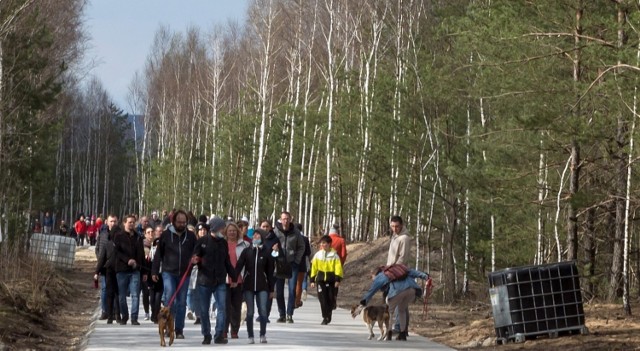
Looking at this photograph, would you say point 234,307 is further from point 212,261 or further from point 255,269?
point 212,261

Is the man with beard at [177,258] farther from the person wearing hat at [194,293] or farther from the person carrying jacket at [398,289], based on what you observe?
the person carrying jacket at [398,289]

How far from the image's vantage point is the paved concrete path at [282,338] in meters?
18.6

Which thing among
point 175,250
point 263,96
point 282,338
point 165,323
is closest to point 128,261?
point 175,250

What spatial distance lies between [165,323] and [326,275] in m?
5.57

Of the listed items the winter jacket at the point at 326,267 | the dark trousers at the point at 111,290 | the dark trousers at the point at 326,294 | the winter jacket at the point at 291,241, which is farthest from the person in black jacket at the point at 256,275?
the winter jacket at the point at 291,241

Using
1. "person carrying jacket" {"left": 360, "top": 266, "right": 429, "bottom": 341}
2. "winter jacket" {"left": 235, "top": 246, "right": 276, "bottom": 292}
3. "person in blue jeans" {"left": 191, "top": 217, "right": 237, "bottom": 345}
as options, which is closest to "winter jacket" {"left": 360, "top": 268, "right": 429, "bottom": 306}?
"person carrying jacket" {"left": 360, "top": 266, "right": 429, "bottom": 341}

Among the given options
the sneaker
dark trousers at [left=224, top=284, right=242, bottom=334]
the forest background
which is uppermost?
the forest background

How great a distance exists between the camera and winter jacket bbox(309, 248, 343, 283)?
934 inches

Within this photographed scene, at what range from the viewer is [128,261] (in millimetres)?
22625

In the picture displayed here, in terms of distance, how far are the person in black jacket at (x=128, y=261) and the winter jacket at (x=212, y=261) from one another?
350 centimetres

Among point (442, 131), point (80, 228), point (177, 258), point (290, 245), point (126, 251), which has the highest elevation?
point (80, 228)

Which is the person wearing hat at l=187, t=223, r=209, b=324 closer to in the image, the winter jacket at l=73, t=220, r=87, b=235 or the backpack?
the backpack

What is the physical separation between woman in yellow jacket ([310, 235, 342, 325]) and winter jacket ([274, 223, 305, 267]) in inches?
33.5

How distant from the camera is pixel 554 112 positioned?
2348cm
